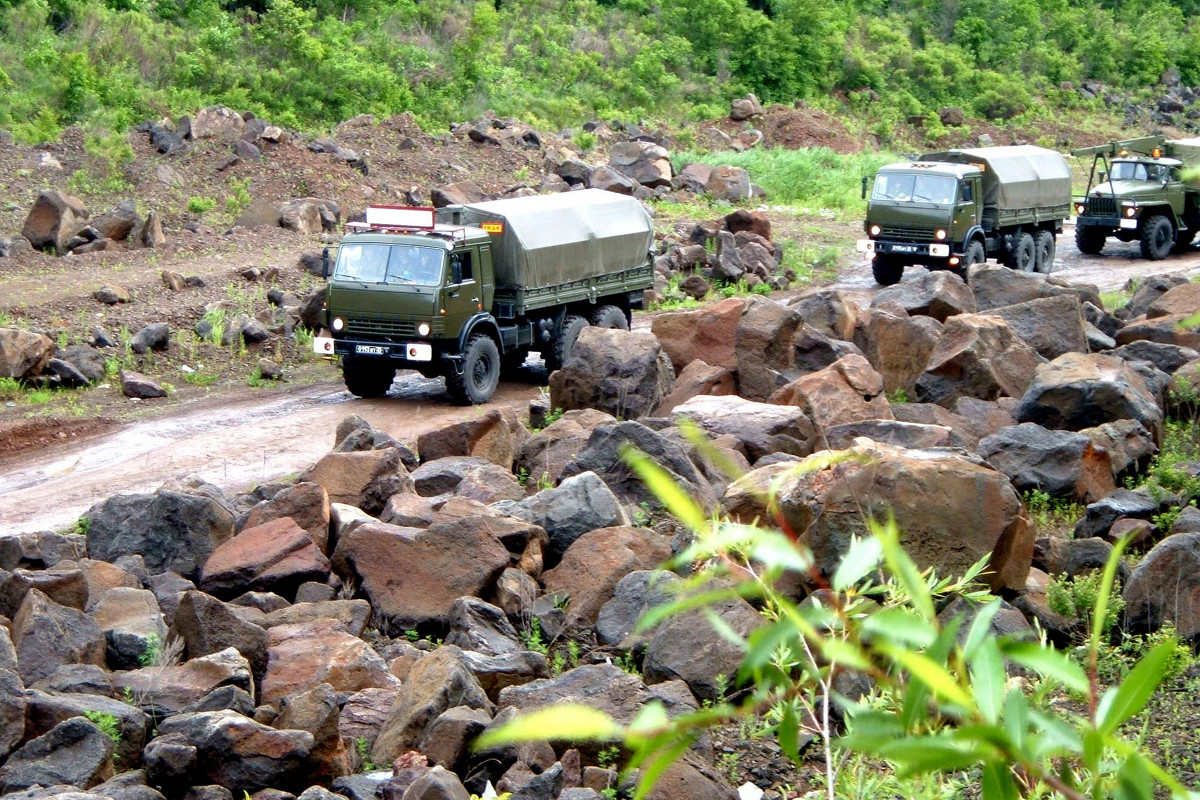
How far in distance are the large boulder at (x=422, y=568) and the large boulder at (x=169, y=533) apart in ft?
4.83

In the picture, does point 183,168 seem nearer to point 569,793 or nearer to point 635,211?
point 635,211

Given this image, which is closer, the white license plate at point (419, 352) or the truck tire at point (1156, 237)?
the white license plate at point (419, 352)

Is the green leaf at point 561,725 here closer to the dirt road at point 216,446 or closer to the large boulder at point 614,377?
the dirt road at point 216,446

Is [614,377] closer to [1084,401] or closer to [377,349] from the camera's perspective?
[377,349]

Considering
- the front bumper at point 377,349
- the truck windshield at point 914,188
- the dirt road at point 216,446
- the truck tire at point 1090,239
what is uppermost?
the truck windshield at point 914,188

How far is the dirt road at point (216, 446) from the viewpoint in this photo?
13.7 m

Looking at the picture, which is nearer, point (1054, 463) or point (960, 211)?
point (1054, 463)

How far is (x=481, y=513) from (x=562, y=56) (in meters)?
36.8

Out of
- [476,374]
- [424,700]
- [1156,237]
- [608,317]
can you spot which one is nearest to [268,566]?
[424,700]

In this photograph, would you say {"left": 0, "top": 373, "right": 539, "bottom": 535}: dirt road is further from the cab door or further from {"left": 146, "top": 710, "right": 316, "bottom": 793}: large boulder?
{"left": 146, "top": 710, "right": 316, "bottom": 793}: large boulder

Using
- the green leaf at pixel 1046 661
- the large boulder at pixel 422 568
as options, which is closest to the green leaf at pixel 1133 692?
the green leaf at pixel 1046 661

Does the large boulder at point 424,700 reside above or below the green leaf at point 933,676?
below

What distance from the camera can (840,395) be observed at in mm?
13188

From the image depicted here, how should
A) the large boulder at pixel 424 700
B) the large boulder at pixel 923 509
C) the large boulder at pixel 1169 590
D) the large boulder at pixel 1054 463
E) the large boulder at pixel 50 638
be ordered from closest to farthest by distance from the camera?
the large boulder at pixel 424 700
the large boulder at pixel 50 638
the large boulder at pixel 1169 590
the large boulder at pixel 923 509
the large boulder at pixel 1054 463
